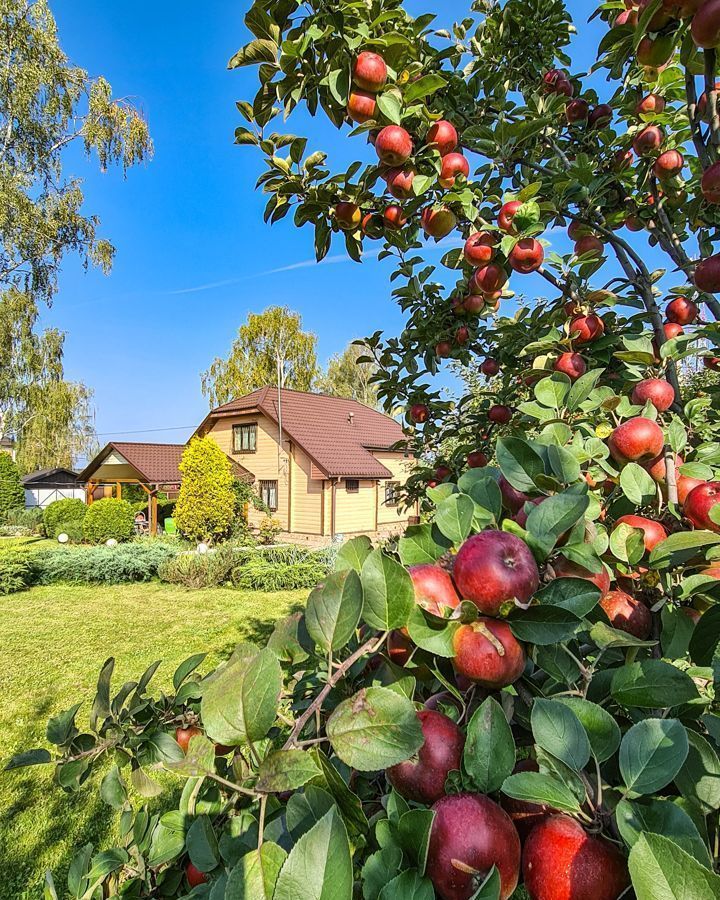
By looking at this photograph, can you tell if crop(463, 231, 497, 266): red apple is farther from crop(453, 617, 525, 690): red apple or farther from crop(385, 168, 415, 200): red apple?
crop(453, 617, 525, 690): red apple

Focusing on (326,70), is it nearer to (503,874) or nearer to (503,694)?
(503,694)

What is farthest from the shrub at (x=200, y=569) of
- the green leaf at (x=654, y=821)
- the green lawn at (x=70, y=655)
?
the green leaf at (x=654, y=821)

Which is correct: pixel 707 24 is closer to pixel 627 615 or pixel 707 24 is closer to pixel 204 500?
pixel 627 615

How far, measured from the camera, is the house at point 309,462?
17469 millimetres

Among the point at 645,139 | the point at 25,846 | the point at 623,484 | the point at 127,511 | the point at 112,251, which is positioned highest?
the point at 112,251

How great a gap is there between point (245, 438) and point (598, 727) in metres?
20.0

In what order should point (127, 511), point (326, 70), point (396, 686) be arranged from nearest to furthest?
1. point (396, 686)
2. point (326, 70)
3. point (127, 511)

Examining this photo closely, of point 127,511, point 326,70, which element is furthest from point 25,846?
point 127,511

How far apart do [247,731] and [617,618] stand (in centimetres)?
→ 55

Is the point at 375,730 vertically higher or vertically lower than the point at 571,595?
lower

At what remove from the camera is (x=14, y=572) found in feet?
35.3

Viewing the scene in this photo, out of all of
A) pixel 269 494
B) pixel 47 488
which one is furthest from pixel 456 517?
pixel 47 488

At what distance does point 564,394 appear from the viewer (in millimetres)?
1168

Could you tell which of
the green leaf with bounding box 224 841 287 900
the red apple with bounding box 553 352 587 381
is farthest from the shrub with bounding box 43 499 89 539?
the green leaf with bounding box 224 841 287 900
